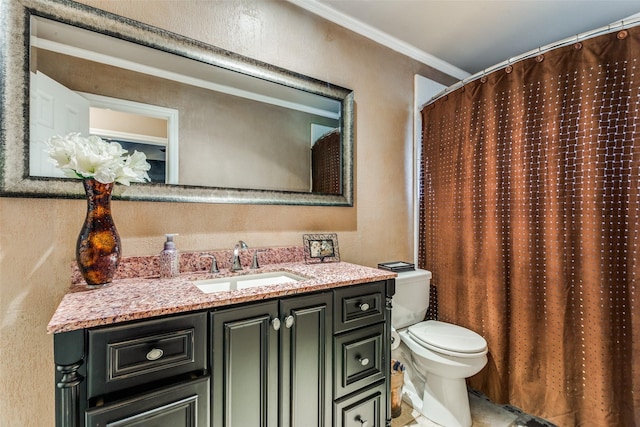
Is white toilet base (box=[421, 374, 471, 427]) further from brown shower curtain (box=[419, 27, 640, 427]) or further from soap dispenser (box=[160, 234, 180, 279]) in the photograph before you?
soap dispenser (box=[160, 234, 180, 279])

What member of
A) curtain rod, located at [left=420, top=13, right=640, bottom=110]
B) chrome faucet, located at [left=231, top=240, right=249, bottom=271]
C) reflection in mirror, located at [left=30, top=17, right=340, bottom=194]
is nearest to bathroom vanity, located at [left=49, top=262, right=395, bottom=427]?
chrome faucet, located at [left=231, top=240, right=249, bottom=271]

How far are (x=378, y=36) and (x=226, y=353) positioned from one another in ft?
7.17

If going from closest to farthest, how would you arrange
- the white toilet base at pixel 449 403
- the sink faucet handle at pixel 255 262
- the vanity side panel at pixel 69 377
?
1. the vanity side panel at pixel 69 377
2. the sink faucet handle at pixel 255 262
3. the white toilet base at pixel 449 403

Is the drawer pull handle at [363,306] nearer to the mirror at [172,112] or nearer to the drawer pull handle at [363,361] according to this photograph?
the drawer pull handle at [363,361]

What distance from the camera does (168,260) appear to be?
1.29 metres

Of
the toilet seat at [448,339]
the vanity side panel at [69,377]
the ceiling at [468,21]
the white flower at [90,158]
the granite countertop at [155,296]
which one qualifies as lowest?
the toilet seat at [448,339]

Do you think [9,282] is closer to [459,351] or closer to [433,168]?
[459,351]

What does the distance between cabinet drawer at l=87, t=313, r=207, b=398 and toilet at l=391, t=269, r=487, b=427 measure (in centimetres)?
127

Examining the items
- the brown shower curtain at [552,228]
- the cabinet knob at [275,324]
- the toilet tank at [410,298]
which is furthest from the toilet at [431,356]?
the cabinet knob at [275,324]

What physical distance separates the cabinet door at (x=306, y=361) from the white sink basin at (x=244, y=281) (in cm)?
24

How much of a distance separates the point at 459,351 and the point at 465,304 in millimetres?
482

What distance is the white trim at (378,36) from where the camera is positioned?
1843 mm

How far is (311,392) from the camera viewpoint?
1.18m

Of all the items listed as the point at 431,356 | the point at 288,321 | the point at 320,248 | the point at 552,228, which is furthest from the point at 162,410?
the point at 552,228
